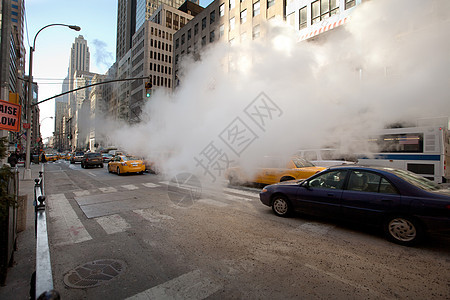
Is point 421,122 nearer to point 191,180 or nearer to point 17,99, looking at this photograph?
point 191,180

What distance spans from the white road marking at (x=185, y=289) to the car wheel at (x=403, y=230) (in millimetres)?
3069

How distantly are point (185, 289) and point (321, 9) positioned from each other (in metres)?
20.9

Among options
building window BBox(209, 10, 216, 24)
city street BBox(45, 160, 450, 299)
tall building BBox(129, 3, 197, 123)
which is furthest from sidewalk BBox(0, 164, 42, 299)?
tall building BBox(129, 3, 197, 123)

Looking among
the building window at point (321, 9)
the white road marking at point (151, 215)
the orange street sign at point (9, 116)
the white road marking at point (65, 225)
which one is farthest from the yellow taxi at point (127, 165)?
the building window at point (321, 9)

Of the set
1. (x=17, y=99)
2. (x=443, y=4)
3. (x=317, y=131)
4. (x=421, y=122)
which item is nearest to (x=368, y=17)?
(x=443, y=4)

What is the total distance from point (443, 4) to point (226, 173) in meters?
7.84

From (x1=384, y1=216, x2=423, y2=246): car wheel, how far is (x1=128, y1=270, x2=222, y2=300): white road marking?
10.1ft

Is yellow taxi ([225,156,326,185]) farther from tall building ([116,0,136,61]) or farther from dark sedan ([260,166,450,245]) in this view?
tall building ([116,0,136,61])

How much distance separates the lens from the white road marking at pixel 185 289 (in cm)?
242

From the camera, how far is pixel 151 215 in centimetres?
534

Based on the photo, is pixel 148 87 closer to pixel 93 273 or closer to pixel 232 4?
pixel 93 273

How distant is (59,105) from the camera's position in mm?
159500

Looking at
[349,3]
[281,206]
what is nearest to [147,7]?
[349,3]

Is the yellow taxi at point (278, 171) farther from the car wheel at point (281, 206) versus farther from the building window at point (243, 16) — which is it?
the building window at point (243, 16)
